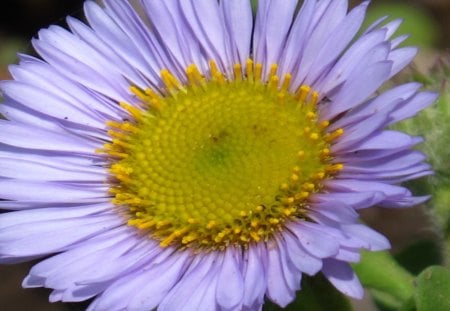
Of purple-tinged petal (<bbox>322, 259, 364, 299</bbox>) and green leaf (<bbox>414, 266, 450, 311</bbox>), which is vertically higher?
purple-tinged petal (<bbox>322, 259, 364, 299</bbox>)

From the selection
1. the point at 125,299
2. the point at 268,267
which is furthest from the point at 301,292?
the point at 125,299

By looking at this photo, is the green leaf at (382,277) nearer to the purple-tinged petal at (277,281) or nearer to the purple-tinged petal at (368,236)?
the purple-tinged petal at (277,281)

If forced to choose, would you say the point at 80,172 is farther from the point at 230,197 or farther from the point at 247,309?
the point at 247,309

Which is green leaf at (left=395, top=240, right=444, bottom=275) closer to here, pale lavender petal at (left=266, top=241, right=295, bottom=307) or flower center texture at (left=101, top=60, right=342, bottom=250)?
flower center texture at (left=101, top=60, right=342, bottom=250)

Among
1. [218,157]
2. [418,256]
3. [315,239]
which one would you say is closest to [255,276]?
[315,239]

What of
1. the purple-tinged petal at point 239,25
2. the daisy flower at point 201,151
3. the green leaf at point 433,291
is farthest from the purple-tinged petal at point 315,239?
the purple-tinged petal at point 239,25

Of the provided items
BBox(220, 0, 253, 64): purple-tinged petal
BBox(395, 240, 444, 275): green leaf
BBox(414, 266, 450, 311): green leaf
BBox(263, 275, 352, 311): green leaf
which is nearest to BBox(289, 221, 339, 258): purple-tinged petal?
BBox(263, 275, 352, 311): green leaf
